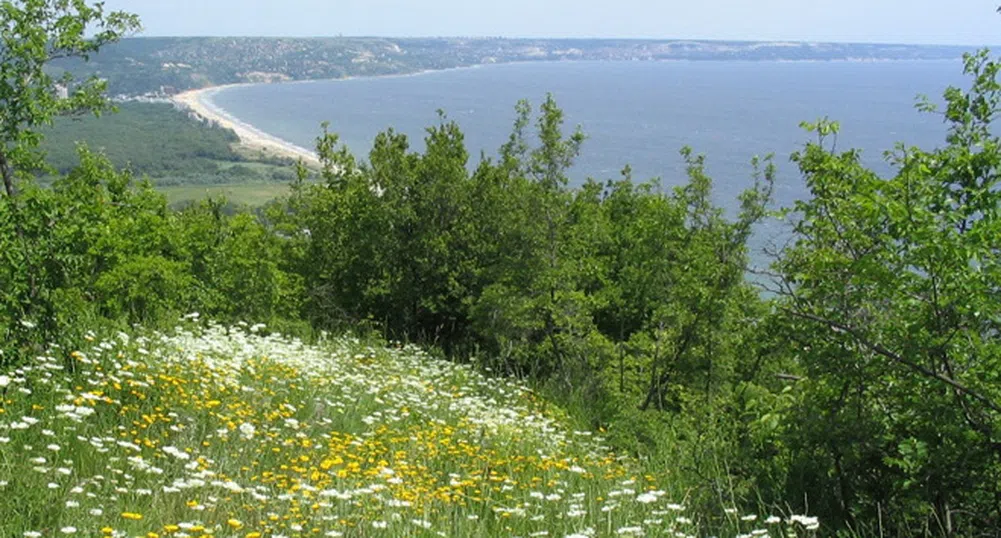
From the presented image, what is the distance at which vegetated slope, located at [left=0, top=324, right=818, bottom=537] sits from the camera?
478 centimetres

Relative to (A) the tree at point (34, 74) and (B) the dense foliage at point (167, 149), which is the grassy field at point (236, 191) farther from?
(A) the tree at point (34, 74)

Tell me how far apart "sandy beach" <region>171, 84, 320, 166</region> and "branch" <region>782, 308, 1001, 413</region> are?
53.2 m

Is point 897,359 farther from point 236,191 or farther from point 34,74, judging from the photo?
point 236,191

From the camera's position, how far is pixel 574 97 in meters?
130

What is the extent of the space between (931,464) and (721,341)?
709 centimetres

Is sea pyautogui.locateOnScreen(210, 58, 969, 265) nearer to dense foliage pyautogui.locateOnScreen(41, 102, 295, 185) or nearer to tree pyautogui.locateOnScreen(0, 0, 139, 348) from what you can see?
dense foliage pyautogui.locateOnScreen(41, 102, 295, 185)

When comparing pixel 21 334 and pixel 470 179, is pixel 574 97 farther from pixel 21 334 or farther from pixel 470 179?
pixel 21 334

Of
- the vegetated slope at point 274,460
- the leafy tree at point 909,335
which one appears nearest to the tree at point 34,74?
the vegetated slope at point 274,460

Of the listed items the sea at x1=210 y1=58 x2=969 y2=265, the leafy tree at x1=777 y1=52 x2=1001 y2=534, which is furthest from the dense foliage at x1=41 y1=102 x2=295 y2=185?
the leafy tree at x1=777 y1=52 x2=1001 y2=534

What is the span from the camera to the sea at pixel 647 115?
57.7m

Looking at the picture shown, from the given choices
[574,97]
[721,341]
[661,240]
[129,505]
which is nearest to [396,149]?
[661,240]

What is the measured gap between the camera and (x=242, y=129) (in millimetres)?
112125

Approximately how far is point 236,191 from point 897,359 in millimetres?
78578

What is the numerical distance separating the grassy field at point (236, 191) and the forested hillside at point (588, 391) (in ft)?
203
